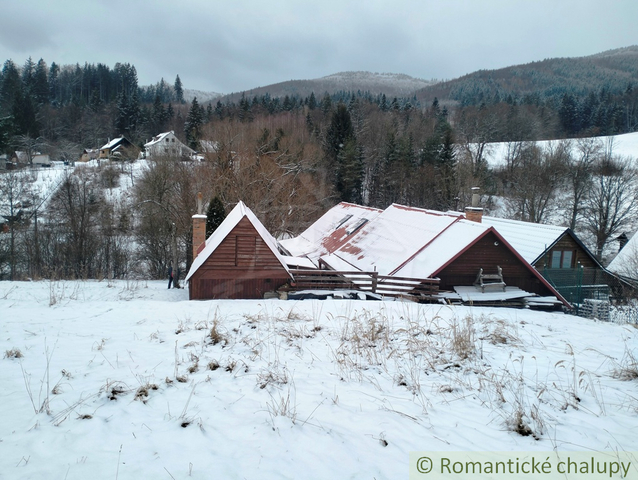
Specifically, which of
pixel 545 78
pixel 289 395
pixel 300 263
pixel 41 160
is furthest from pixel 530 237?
pixel 545 78

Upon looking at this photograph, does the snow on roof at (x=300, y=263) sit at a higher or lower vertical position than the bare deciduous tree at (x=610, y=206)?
lower

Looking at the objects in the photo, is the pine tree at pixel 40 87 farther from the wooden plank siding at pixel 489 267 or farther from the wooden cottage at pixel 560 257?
the wooden plank siding at pixel 489 267

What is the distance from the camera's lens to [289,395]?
4.05 meters

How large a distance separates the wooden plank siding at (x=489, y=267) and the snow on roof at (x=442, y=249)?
0.28m

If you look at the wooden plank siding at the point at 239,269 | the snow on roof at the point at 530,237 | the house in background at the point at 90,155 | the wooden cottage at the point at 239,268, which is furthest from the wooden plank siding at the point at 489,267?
the house in background at the point at 90,155

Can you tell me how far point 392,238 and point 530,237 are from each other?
34.9 ft

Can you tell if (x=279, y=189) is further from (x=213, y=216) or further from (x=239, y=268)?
(x=239, y=268)

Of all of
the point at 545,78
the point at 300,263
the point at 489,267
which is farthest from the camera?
the point at 545,78

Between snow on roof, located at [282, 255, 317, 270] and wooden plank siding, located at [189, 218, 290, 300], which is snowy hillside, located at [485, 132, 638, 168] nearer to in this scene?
snow on roof, located at [282, 255, 317, 270]

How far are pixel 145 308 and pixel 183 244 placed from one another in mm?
26918

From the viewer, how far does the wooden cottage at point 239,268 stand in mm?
13375

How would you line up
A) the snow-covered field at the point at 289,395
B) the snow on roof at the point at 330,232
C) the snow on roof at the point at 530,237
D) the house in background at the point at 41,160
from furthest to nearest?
the house in background at the point at 41,160
the snow on roof at the point at 330,232
the snow on roof at the point at 530,237
the snow-covered field at the point at 289,395

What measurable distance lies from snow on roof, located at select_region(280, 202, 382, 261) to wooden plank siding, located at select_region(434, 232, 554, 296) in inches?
307

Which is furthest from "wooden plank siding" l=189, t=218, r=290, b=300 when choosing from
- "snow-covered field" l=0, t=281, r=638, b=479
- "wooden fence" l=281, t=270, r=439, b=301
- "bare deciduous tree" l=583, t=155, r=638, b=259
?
"bare deciduous tree" l=583, t=155, r=638, b=259
